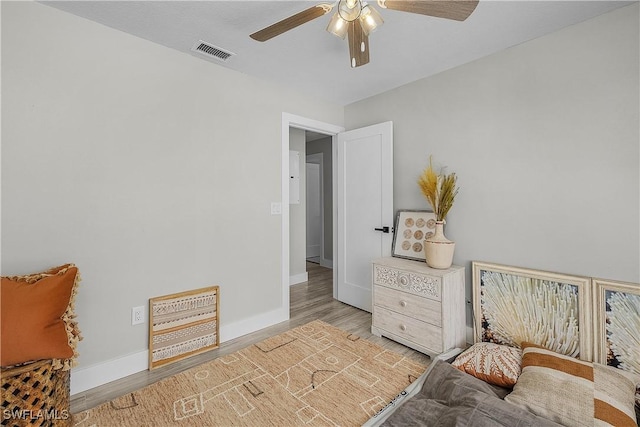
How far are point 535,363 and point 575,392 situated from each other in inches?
11.4

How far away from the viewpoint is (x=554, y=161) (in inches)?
82.4

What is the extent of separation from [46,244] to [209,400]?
4.69 feet

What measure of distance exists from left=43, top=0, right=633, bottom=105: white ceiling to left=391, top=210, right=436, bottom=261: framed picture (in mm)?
1385

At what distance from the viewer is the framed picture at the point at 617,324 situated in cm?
177

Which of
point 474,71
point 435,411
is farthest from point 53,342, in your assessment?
point 474,71

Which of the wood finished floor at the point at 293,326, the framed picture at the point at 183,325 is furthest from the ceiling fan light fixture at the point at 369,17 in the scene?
the wood finished floor at the point at 293,326

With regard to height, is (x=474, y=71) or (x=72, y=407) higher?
(x=474, y=71)

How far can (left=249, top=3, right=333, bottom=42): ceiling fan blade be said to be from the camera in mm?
1387

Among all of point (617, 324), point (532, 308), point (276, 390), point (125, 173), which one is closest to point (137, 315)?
point (125, 173)

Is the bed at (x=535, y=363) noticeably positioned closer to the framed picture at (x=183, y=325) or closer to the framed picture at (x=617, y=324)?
the framed picture at (x=617, y=324)

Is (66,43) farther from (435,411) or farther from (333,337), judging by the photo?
(435,411)

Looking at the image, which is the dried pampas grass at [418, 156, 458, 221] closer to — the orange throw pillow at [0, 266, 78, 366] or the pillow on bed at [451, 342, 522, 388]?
the pillow on bed at [451, 342, 522, 388]

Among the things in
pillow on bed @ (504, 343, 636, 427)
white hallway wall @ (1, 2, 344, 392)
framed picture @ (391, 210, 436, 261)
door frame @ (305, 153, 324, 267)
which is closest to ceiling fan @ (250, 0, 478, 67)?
white hallway wall @ (1, 2, 344, 392)

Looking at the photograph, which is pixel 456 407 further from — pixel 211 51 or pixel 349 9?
pixel 211 51
